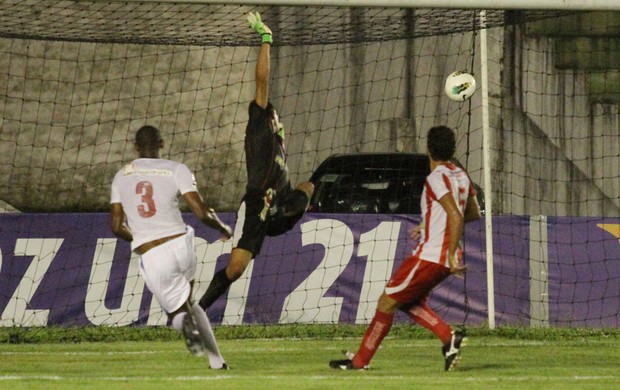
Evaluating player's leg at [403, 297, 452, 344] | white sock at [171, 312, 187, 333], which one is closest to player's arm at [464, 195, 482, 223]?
player's leg at [403, 297, 452, 344]

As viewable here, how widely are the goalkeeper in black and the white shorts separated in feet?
6.72

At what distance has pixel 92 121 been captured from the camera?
79.9 feet

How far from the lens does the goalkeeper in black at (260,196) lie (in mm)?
11969

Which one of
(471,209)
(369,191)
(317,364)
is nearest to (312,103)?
(369,191)

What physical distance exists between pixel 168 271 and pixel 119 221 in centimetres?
57

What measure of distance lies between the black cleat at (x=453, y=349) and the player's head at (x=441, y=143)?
4.20 feet

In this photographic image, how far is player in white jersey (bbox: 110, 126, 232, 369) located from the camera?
32.1ft

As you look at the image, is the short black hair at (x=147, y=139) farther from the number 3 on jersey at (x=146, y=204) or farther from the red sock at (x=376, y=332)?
the red sock at (x=376, y=332)

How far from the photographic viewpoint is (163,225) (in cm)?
985

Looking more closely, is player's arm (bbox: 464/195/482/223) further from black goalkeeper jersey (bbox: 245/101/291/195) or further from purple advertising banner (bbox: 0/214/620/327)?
purple advertising banner (bbox: 0/214/620/327)

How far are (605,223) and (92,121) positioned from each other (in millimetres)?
11918

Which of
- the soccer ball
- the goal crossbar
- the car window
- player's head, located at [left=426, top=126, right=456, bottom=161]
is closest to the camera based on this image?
player's head, located at [left=426, top=126, right=456, bottom=161]

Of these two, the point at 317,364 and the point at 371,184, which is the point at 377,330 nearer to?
the point at 317,364

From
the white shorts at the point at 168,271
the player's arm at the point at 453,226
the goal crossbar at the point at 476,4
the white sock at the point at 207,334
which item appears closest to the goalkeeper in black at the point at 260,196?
the goal crossbar at the point at 476,4
